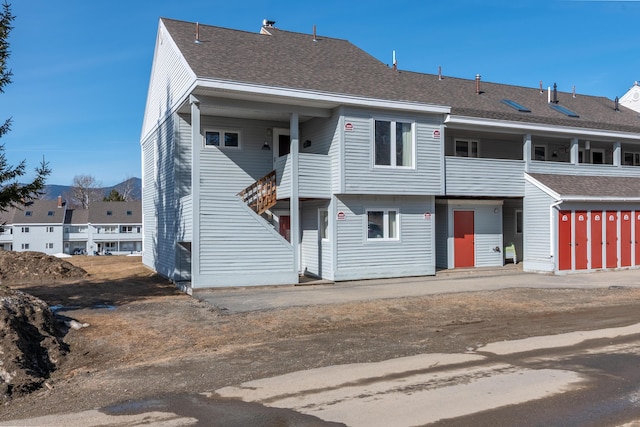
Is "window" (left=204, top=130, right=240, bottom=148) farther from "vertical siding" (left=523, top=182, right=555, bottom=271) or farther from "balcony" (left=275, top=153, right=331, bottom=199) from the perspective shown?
"vertical siding" (left=523, top=182, right=555, bottom=271)

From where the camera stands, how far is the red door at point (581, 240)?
19.6m

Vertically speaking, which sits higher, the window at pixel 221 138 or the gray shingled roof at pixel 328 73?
the gray shingled roof at pixel 328 73

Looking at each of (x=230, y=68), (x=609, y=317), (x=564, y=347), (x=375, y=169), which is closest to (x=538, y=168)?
(x=375, y=169)

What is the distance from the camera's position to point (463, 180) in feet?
65.5

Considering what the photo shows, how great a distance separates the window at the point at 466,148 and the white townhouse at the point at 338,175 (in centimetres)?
6

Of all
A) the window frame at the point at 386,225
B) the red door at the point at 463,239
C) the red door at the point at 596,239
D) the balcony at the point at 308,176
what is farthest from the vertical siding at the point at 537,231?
the balcony at the point at 308,176

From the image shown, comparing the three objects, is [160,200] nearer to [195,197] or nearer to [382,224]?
[195,197]

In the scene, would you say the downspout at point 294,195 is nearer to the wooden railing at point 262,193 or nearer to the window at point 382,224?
the wooden railing at point 262,193

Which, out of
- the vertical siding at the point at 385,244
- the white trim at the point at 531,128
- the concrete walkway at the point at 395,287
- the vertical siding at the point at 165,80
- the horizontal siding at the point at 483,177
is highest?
the vertical siding at the point at 165,80

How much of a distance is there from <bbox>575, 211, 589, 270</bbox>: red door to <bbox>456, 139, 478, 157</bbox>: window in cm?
501

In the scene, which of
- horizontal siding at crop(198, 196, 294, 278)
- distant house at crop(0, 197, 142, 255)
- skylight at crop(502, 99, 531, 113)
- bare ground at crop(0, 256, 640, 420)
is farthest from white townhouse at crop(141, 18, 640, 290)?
distant house at crop(0, 197, 142, 255)

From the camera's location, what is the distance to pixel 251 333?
977 cm

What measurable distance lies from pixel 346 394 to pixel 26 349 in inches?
190

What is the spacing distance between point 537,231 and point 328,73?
32.6 feet
